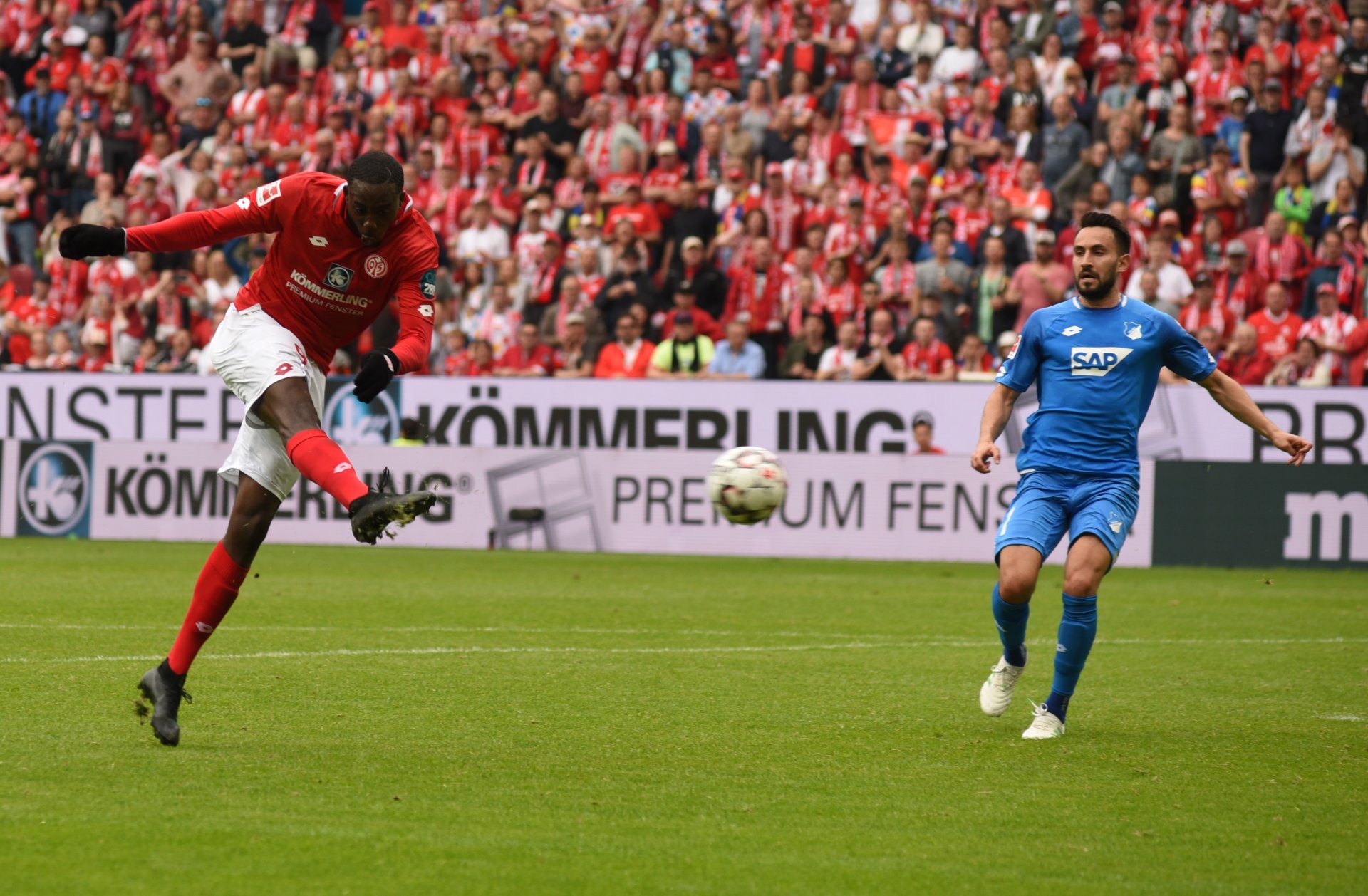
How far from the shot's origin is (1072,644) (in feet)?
25.0

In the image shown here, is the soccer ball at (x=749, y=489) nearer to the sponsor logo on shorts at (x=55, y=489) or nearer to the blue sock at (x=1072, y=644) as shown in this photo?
the blue sock at (x=1072, y=644)

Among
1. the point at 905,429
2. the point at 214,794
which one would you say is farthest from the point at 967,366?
the point at 214,794

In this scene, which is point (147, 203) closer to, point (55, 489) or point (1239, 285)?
point (55, 489)

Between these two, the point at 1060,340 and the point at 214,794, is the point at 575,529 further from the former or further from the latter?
the point at 214,794

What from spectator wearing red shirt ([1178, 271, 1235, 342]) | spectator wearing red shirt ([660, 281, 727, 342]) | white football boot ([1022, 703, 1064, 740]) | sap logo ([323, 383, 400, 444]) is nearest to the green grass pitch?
white football boot ([1022, 703, 1064, 740])

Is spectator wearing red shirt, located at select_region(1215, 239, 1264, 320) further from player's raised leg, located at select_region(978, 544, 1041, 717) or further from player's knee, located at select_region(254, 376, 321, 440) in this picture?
player's knee, located at select_region(254, 376, 321, 440)

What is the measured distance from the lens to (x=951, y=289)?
20.4 meters

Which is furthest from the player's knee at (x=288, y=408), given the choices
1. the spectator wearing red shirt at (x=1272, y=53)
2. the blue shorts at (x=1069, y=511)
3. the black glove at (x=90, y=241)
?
the spectator wearing red shirt at (x=1272, y=53)

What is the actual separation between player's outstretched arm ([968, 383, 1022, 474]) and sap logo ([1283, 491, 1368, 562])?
10.9 meters

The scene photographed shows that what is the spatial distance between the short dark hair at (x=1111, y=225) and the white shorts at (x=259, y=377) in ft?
11.2

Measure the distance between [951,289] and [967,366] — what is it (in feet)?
3.59

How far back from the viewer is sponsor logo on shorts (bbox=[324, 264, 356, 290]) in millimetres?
7168

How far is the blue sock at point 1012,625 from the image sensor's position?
7770 millimetres

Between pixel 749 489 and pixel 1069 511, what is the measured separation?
267 centimetres
